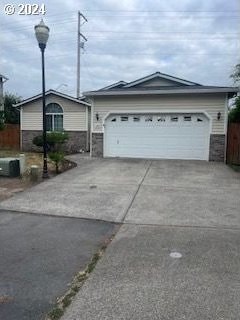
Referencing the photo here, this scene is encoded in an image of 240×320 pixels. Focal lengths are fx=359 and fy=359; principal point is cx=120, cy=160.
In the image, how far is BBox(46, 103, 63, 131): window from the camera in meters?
21.1

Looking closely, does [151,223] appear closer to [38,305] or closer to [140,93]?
[38,305]

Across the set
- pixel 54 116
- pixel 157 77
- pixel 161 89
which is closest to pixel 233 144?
pixel 161 89

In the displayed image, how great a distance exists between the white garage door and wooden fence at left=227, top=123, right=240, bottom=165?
0.96 m

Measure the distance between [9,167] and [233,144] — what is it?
921 cm

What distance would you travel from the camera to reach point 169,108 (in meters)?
16.2

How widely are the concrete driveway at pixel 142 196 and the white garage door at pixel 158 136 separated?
3199mm

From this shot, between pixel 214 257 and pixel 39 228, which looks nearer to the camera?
pixel 214 257

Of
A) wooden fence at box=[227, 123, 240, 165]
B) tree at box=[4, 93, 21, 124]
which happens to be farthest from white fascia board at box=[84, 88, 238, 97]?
tree at box=[4, 93, 21, 124]

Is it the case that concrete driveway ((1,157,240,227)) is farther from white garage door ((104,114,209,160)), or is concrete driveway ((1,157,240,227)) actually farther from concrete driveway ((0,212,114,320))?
white garage door ((104,114,209,160))

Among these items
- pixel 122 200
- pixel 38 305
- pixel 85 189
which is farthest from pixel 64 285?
pixel 85 189

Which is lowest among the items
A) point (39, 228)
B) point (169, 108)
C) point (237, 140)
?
point (39, 228)

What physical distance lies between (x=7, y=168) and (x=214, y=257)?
801 centimetres

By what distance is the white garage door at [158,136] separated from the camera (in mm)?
16125

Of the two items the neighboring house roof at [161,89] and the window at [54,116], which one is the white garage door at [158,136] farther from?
the window at [54,116]
